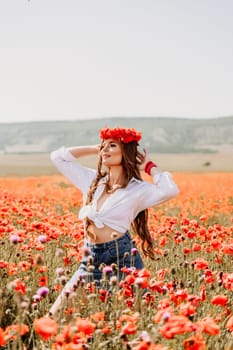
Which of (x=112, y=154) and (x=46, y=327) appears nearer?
(x=46, y=327)

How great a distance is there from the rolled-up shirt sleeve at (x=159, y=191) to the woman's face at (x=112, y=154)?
0.30 metres

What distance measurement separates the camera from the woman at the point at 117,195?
472 cm

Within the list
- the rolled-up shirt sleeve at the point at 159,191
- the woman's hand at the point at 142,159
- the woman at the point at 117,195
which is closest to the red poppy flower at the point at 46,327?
the woman at the point at 117,195

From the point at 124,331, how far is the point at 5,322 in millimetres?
1822

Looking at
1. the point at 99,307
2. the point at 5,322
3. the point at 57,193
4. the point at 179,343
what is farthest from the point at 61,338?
the point at 57,193

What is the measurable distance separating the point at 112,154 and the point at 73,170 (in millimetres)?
472

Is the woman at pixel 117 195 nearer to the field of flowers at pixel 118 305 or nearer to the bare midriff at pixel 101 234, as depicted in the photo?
the bare midriff at pixel 101 234

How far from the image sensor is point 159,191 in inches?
189

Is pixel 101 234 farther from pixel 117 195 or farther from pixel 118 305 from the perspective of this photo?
pixel 118 305

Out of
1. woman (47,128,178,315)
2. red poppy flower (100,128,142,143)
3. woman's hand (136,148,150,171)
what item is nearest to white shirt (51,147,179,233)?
woman (47,128,178,315)

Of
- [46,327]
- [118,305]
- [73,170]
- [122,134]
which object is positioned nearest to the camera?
[46,327]

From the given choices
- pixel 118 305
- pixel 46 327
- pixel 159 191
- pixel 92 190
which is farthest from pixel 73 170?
pixel 46 327

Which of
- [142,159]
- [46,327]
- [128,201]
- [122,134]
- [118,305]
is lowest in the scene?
[118,305]

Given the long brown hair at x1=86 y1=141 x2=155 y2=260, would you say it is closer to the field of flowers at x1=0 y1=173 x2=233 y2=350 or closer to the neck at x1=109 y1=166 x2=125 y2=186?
the neck at x1=109 y1=166 x2=125 y2=186
